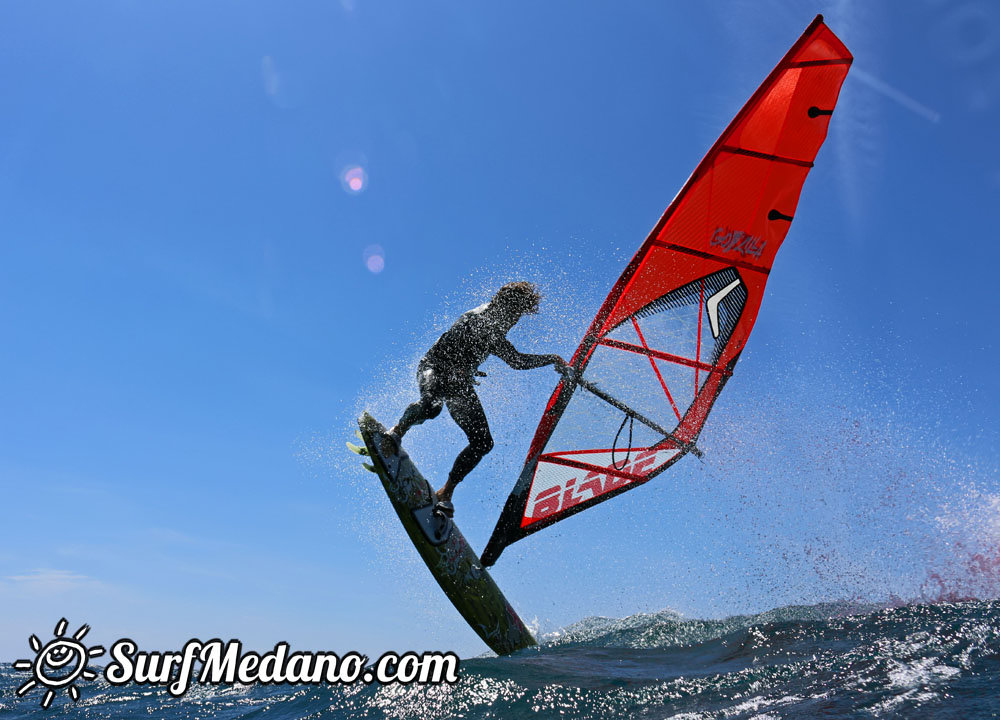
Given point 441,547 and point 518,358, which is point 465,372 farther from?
point 441,547

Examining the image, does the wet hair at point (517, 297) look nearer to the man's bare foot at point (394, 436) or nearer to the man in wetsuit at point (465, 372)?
A: the man in wetsuit at point (465, 372)

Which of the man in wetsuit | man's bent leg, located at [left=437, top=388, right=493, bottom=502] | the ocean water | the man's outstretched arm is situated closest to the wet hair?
the man in wetsuit

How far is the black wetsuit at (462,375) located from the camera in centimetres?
592

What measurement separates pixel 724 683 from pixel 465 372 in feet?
10.8

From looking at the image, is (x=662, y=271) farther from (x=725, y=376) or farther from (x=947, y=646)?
(x=947, y=646)

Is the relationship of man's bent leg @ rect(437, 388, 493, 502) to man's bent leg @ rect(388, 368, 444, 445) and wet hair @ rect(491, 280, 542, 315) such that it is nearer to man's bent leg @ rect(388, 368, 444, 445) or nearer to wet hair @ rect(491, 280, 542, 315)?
man's bent leg @ rect(388, 368, 444, 445)

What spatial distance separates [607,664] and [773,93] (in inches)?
243

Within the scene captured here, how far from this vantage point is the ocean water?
127 inches

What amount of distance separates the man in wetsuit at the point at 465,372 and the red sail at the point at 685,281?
113 centimetres

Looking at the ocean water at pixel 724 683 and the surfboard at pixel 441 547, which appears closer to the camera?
the ocean water at pixel 724 683

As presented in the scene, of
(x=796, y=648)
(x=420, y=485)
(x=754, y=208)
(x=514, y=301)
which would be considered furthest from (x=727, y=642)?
(x=754, y=208)

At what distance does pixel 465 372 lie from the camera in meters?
5.97

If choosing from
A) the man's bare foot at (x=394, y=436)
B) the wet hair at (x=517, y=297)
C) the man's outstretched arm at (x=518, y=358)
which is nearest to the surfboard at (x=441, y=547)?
the man's bare foot at (x=394, y=436)

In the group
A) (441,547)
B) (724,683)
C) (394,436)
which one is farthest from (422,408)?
(724,683)
